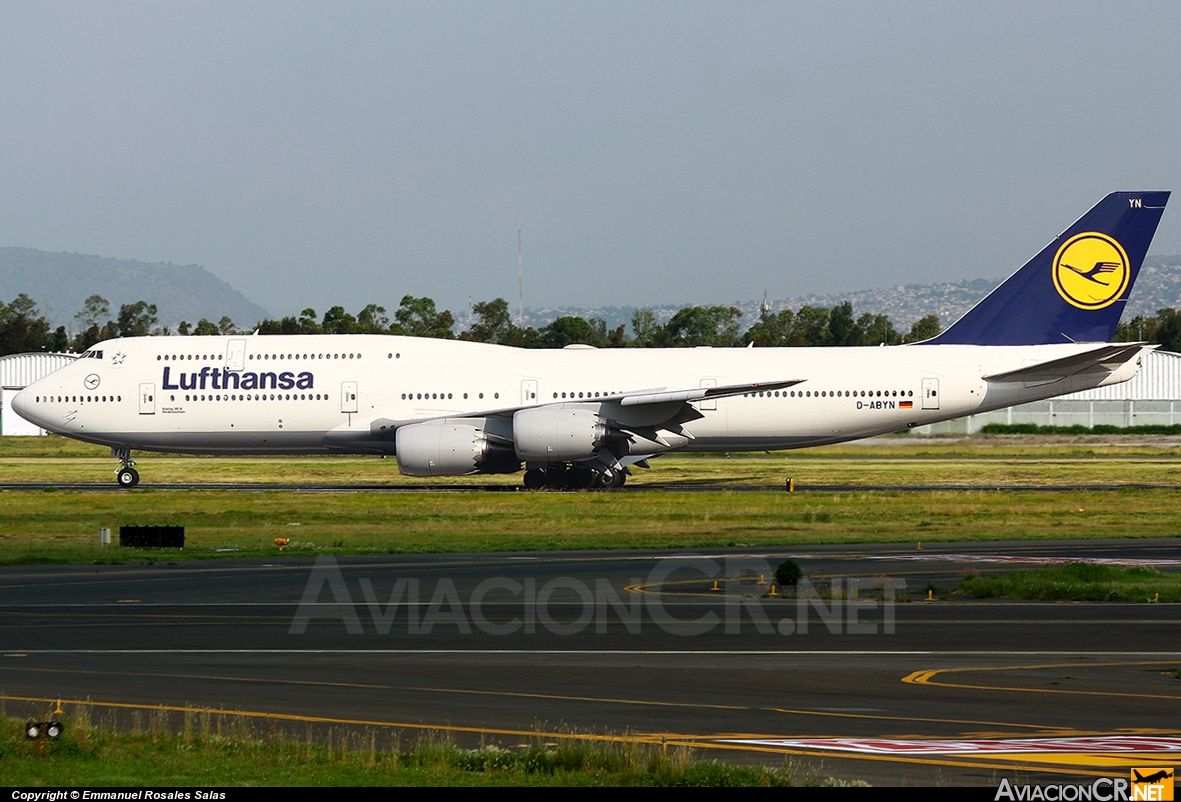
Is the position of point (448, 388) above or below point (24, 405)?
above

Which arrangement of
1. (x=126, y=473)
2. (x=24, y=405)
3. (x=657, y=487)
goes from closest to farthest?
(x=657, y=487)
(x=126, y=473)
(x=24, y=405)

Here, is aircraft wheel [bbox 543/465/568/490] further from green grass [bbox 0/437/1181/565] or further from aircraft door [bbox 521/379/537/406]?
green grass [bbox 0/437/1181/565]

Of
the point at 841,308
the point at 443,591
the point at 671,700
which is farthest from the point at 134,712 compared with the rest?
the point at 841,308

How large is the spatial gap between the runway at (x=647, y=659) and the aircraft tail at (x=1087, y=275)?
75.9 ft

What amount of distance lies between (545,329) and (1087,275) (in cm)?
9164

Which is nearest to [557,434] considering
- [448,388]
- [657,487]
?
[448,388]

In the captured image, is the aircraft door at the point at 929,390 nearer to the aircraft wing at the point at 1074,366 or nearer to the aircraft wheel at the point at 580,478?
the aircraft wing at the point at 1074,366

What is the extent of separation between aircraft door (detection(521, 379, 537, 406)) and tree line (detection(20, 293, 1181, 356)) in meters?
59.3

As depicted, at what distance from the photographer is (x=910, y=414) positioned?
47.6 m

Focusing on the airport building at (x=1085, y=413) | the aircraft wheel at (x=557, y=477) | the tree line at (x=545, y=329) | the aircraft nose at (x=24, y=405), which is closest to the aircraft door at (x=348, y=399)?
the aircraft wheel at (x=557, y=477)

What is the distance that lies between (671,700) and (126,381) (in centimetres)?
4051

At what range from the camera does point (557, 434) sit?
44.3 meters

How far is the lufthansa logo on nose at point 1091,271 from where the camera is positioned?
157 ft

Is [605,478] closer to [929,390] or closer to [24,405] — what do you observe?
[929,390]
